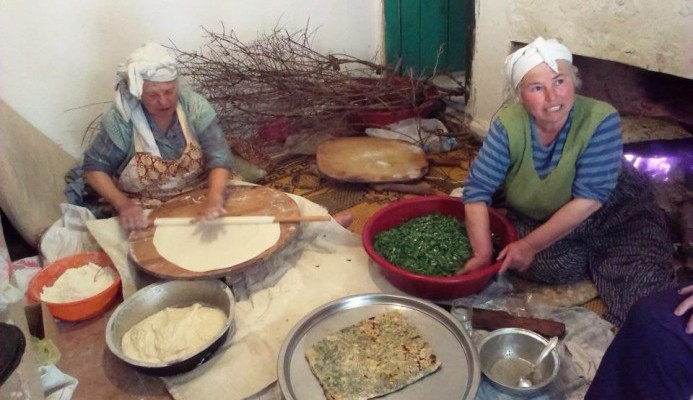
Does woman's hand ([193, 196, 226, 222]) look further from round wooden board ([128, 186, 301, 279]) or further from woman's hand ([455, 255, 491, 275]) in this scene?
woman's hand ([455, 255, 491, 275])

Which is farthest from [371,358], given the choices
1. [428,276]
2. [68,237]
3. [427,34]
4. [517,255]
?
[427,34]

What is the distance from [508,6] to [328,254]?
1.62 metres

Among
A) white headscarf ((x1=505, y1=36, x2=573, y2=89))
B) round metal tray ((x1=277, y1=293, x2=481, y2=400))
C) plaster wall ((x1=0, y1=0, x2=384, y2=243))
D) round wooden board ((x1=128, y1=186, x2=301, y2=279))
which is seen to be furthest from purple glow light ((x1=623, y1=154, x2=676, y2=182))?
plaster wall ((x1=0, y1=0, x2=384, y2=243))

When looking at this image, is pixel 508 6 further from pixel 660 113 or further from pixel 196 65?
pixel 196 65

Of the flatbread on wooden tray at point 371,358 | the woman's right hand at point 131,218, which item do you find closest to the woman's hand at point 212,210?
the woman's right hand at point 131,218

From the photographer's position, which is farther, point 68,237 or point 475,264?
point 68,237

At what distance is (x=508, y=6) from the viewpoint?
2881mm

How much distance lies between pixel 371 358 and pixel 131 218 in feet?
3.86

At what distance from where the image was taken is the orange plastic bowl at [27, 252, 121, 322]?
81.8 inches

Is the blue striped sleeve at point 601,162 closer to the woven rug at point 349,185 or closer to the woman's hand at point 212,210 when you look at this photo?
the woven rug at point 349,185

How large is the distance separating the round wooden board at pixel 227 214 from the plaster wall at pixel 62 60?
70cm

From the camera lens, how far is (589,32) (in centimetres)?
245

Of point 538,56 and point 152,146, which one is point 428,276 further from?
point 152,146

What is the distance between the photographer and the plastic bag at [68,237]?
238cm
